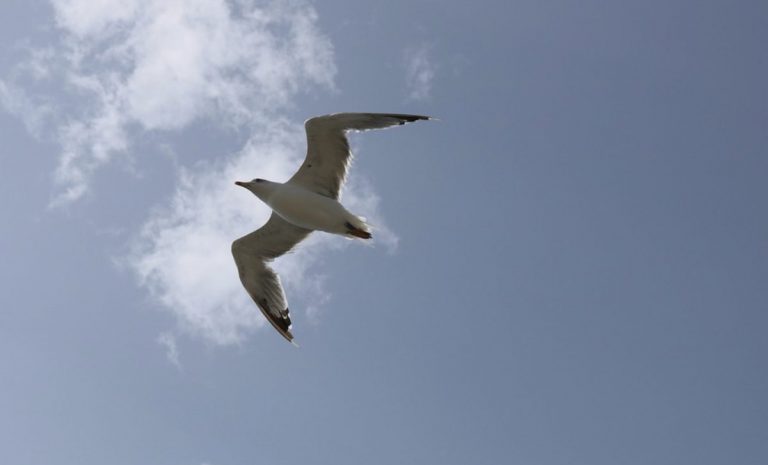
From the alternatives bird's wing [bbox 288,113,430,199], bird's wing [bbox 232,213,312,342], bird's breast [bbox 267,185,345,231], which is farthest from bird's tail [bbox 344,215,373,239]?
bird's wing [bbox 232,213,312,342]

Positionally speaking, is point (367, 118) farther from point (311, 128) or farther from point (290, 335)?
point (290, 335)

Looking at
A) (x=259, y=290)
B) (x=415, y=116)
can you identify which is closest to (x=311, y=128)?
(x=415, y=116)

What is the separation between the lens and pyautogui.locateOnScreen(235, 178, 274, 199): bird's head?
41.4ft

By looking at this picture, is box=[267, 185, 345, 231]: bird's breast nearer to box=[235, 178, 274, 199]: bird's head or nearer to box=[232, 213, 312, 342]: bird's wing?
box=[235, 178, 274, 199]: bird's head

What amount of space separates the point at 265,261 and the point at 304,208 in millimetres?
1625

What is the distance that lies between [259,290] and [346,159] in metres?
2.65

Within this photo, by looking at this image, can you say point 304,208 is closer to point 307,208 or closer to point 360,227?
point 307,208

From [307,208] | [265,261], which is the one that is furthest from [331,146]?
[265,261]

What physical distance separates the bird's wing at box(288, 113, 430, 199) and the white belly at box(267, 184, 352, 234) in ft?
1.14

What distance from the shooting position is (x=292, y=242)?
44.3 feet

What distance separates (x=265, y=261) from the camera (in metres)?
13.5

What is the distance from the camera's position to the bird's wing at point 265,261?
1339 centimetres

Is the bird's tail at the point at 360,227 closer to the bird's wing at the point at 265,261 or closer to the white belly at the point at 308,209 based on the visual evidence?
the white belly at the point at 308,209

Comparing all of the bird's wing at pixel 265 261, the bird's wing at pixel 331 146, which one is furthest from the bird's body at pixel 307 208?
the bird's wing at pixel 265 261
